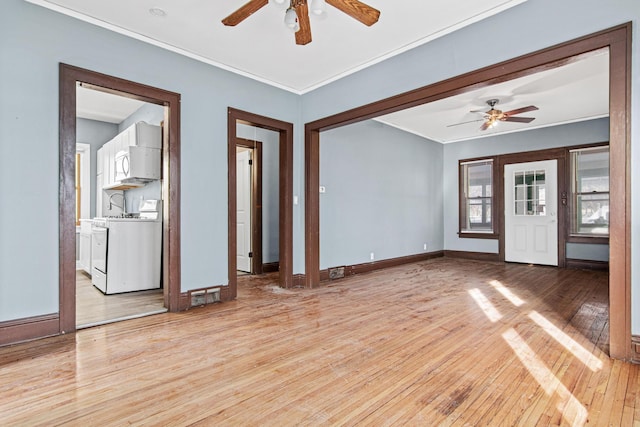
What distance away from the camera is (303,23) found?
8.48ft

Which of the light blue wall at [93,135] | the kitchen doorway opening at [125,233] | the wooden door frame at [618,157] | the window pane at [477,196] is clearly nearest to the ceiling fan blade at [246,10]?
the kitchen doorway opening at [125,233]

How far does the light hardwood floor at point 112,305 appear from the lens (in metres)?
3.27

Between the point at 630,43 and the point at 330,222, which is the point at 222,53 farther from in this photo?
the point at 630,43

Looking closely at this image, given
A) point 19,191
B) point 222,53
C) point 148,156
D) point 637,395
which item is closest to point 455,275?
point 637,395

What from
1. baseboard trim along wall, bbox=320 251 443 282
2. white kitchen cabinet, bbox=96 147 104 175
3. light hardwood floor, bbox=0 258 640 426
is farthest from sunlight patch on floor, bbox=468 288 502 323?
white kitchen cabinet, bbox=96 147 104 175

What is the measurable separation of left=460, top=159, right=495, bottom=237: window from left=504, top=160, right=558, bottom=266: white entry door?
41cm

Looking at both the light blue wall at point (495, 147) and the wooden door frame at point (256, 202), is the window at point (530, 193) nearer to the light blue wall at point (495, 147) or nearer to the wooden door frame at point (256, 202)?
the light blue wall at point (495, 147)

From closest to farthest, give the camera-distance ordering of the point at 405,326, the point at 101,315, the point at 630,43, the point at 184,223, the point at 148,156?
1. the point at 630,43
2. the point at 405,326
3. the point at 101,315
4. the point at 184,223
5. the point at 148,156

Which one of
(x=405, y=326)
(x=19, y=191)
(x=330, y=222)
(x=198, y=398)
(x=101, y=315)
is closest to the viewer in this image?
(x=198, y=398)

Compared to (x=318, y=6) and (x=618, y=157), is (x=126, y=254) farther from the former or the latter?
(x=618, y=157)

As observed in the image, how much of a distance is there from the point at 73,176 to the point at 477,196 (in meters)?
7.60

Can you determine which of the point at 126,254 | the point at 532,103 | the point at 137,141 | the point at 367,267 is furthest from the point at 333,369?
the point at 532,103

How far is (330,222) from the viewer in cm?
532

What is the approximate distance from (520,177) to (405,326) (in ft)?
18.3
